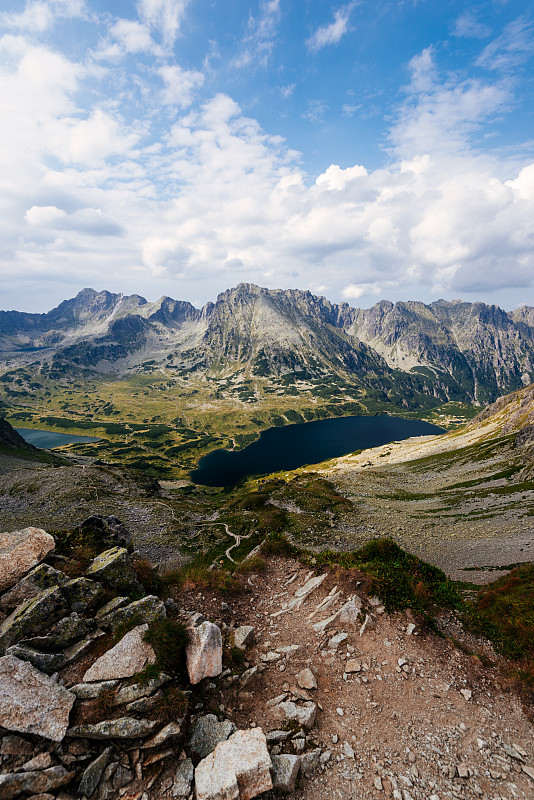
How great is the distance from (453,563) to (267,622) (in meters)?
37.9

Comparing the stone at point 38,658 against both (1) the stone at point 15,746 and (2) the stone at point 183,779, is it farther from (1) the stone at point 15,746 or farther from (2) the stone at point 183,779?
(2) the stone at point 183,779

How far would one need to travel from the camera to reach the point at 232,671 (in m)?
12.8

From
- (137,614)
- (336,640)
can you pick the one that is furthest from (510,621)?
(137,614)

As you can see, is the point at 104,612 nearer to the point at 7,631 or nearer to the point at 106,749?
the point at 7,631

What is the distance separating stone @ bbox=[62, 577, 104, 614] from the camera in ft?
43.7

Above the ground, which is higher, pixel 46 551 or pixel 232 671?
pixel 46 551

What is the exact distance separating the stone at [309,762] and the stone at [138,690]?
508 cm

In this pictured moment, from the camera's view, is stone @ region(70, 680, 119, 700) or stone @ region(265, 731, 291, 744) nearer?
stone @ region(70, 680, 119, 700)

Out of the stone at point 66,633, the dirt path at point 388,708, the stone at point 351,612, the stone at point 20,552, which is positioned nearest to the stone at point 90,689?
the stone at point 66,633

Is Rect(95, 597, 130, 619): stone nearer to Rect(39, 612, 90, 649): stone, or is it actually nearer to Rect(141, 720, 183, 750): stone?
Rect(39, 612, 90, 649): stone

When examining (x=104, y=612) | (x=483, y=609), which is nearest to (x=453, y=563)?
(x=483, y=609)

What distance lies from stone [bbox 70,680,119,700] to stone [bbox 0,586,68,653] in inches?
119

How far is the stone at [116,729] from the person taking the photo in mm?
8953

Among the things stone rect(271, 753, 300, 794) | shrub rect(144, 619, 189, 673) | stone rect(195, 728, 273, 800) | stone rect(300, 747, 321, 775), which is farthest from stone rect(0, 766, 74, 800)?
stone rect(300, 747, 321, 775)
